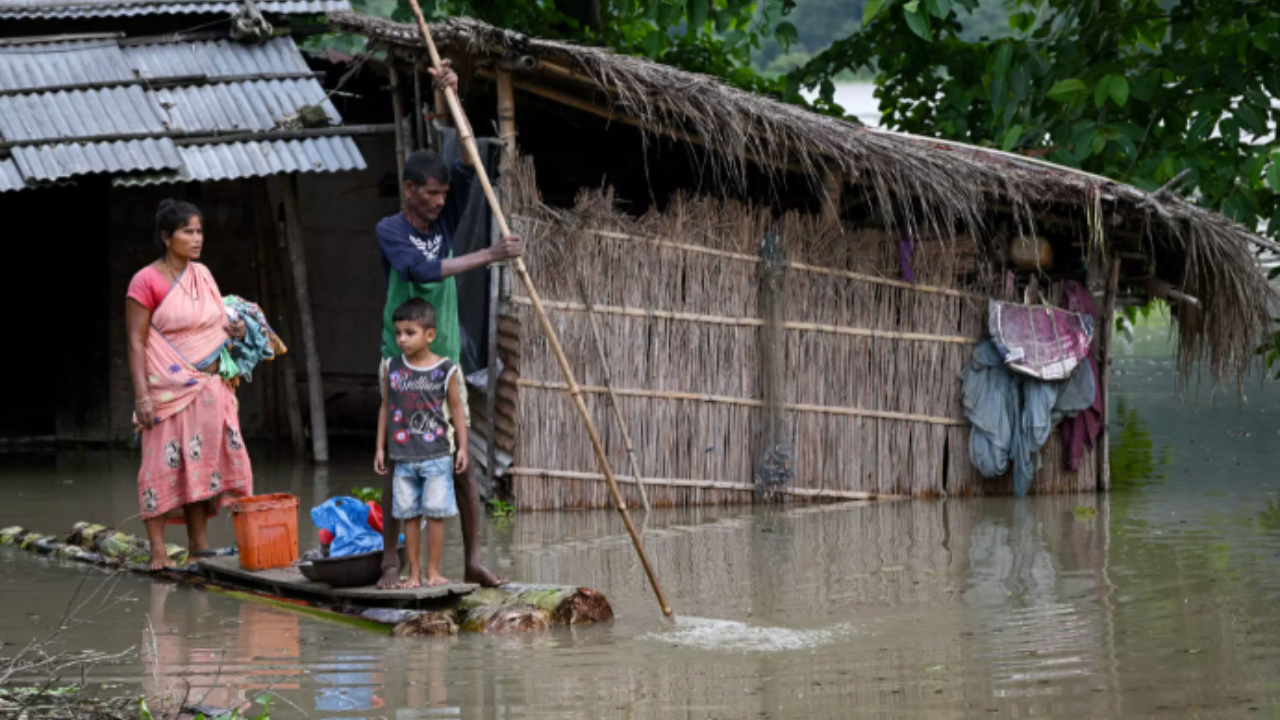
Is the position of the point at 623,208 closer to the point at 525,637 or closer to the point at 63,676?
the point at 525,637

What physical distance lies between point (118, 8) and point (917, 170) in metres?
5.68

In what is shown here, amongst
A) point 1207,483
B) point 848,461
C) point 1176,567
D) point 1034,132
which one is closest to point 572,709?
point 1176,567

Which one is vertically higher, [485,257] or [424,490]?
[485,257]

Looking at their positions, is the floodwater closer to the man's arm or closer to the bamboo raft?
the bamboo raft

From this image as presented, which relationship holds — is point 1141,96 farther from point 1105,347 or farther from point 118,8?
point 118,8

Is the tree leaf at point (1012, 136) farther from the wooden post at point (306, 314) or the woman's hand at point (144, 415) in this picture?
the woman's hand at point (144, 415)

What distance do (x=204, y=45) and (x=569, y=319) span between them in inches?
155

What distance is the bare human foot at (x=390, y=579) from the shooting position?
5.58 m

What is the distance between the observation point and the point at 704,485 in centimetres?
892

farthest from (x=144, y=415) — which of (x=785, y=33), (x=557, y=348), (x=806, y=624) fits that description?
(x=785, y=33)

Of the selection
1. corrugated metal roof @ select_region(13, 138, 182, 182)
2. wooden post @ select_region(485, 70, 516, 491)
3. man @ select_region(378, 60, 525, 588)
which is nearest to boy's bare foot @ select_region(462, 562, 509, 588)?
man @ select_region(378, 60, 525, 588)

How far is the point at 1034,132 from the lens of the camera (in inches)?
413

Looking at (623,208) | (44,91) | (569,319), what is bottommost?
(569,319)

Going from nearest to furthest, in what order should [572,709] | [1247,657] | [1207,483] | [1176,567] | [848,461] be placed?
[572,709]
[1247,657]
[1176,567]
[848,461]
[1207,483]
